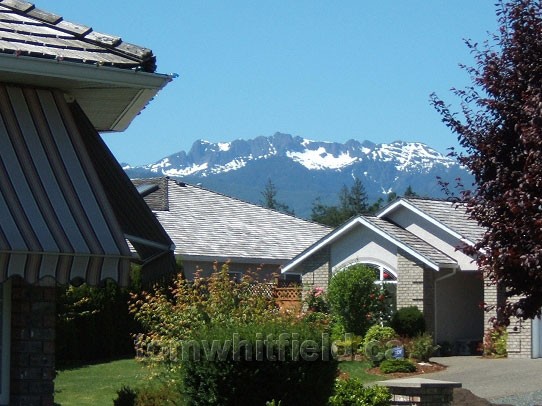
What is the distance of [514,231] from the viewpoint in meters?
11.1

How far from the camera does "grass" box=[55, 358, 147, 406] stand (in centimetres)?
2044

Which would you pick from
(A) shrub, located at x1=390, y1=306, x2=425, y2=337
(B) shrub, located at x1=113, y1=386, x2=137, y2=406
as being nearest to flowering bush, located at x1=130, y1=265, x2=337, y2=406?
(B) shrub, located at x1=113, y1=386, x2=137, y2=406

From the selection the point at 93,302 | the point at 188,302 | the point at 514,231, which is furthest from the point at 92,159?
the point at 93,302

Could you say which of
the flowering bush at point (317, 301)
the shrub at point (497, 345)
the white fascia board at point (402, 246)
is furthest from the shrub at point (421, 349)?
the flowering bush at point (317, 301)

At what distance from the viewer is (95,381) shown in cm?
2353

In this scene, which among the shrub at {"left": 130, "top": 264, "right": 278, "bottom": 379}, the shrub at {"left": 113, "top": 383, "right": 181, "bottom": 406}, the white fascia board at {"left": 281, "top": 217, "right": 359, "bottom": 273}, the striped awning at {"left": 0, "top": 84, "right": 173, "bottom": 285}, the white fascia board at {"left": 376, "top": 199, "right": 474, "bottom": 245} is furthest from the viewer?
the white fascia board at {"left": 281, "top": 217, "right": 359, "bottom": 273}

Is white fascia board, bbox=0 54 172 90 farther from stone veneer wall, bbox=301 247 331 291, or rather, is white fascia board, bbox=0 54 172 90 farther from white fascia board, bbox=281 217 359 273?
stone veneer wall, bbox=301 247 331 291

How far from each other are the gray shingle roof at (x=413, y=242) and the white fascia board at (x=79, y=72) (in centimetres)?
2096

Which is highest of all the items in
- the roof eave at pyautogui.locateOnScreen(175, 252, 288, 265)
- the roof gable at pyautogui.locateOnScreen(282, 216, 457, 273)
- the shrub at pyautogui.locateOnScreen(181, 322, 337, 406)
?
the roof gable at pyautogui.locateOnScreen(282, 216, 457, 273)

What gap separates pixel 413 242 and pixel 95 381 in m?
11.8

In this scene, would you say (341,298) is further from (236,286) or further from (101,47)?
(101,47)

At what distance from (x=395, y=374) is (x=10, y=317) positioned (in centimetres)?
1585

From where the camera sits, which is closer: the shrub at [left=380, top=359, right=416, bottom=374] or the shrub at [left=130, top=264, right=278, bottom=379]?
the shrub at [left=130, top=264, right=278, bottom=379]

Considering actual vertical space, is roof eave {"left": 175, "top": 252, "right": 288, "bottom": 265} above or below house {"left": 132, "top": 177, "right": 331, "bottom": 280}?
below
